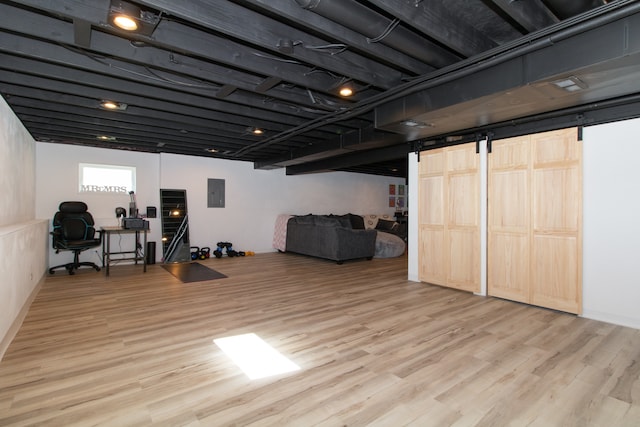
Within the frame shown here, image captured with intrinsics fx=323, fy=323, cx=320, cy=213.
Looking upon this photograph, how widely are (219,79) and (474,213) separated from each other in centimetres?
388

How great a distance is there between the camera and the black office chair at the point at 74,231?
5.87m

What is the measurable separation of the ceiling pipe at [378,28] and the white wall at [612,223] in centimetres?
210

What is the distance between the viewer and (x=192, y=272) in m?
6.28

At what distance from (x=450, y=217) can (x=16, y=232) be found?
214 inches

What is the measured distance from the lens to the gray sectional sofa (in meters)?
7.15

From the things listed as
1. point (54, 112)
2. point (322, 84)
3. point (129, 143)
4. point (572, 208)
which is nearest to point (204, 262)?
point (129, 143)

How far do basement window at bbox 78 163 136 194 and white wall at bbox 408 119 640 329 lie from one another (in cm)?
827

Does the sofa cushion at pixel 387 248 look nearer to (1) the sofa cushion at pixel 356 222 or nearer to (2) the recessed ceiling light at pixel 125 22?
(1) the sofa cushion at pixel 356 222

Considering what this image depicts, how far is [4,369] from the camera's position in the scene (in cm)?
244

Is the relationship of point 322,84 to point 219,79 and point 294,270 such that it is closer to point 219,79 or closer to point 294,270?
point 219,79

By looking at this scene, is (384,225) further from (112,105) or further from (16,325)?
(16,325)

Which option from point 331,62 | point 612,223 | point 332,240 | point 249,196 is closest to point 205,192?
point 249,196

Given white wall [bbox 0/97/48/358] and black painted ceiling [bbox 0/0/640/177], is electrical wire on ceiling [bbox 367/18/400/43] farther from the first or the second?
white wall [bbox 0/97/48/358]

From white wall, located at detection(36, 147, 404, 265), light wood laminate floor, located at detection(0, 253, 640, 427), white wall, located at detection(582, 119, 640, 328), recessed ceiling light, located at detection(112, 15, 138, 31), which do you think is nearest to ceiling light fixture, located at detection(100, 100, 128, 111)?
recessed ceiling light, located at detection(112, 15, 138, 31)
